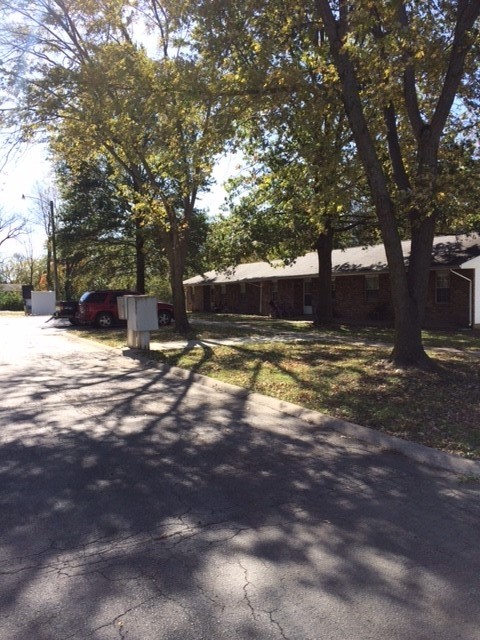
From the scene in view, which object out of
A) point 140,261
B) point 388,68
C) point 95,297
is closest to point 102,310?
point 95,297

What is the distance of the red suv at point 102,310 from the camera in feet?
81.2

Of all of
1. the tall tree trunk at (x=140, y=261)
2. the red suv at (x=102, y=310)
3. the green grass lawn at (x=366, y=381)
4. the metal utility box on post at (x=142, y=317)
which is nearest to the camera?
the green grass lawn at (x=366, y=381)

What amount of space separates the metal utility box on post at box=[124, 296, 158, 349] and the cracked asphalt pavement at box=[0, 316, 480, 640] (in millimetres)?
7389

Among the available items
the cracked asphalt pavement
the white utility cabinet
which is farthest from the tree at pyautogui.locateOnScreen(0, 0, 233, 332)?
the white utility cabinet

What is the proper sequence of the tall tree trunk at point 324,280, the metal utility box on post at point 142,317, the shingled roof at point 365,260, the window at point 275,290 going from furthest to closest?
the window at point 275,290 → the tall tree trunk at point 324,280 → the shingled roof at point 365,260 → the metal utility box on post at point 142,317

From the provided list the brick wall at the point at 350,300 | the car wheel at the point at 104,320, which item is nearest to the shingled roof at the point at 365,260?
the brick wall at the point at 350,300

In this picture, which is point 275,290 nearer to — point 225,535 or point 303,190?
point 303,190

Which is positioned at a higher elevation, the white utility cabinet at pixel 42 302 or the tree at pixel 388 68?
the tree at pixel 388 68

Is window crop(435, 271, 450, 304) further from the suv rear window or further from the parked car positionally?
the suv rear window

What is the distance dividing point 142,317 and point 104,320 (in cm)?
1075

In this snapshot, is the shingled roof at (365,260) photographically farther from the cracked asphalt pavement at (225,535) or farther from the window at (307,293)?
the cracked asphalt pavement at (225,535)

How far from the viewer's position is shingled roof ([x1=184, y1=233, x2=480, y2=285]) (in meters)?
22.6

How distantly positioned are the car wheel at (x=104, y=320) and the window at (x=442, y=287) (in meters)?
14.5

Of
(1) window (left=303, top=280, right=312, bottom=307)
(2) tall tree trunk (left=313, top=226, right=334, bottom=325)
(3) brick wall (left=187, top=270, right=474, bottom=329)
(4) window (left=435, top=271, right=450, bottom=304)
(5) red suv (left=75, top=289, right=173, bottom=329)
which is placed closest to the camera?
(3) brick wall (left=187, top=270, right=474, bottom=329)
